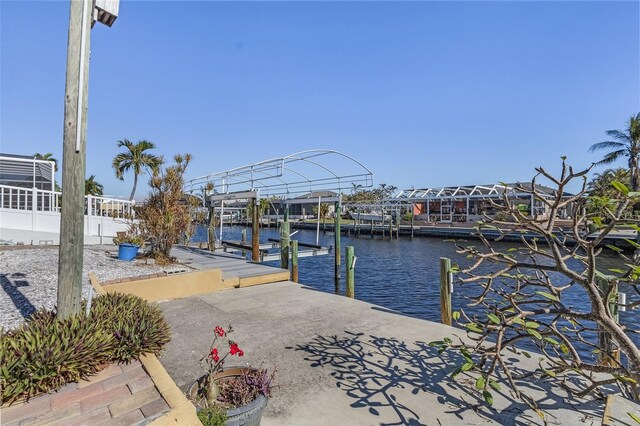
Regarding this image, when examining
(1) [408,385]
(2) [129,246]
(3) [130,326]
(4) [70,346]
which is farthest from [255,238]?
(4) [70,346]

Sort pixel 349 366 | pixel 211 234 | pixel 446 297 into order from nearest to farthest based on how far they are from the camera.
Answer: pixel 349 366, pixel 446 297, pixel 211 234

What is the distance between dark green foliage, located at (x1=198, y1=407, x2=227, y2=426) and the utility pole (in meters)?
2.01

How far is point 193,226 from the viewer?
13.2 meters

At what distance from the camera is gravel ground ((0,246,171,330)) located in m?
5.21

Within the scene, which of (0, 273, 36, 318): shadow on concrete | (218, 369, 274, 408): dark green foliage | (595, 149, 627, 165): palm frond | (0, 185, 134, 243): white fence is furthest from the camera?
(595, 149, 627, 165): palm frond

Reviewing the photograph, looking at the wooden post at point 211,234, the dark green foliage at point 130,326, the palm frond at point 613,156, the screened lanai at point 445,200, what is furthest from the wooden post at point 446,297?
the palm frond at point 613,156

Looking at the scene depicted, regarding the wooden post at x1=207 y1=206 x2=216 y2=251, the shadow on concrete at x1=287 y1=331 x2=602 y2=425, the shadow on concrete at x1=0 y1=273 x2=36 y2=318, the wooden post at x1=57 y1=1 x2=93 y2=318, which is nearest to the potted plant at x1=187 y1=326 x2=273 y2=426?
the shadow on concrete at x1=287 y1=331 x2=602 y2=425

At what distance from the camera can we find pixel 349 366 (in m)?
4.40

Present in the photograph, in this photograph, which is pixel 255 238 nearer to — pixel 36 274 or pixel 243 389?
pixel 36 274

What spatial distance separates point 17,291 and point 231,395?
17.8ft

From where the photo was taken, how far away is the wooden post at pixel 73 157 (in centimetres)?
357

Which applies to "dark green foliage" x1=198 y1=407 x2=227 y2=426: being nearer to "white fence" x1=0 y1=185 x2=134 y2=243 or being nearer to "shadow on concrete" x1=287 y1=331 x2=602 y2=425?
"shadow on concrete" x1=287 y1=331 x2=602 y2=425

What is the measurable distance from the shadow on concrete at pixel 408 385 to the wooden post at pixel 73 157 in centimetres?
298

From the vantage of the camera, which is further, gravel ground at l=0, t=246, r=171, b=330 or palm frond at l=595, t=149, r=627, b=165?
palm frond at l=595, t=149, r=627, b=165
